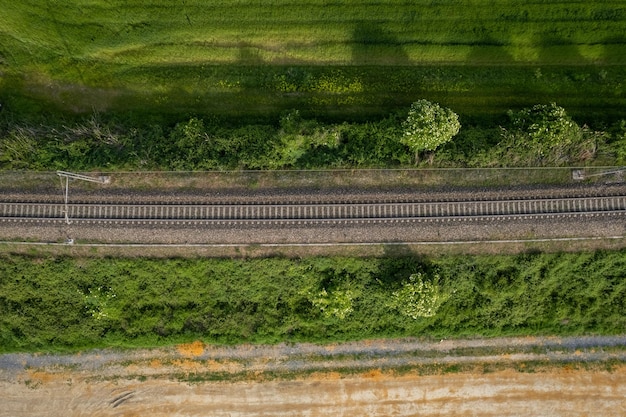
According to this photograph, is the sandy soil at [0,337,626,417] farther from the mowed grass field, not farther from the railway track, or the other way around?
the mowed grass field

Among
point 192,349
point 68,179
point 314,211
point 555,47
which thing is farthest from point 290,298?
point 555,47

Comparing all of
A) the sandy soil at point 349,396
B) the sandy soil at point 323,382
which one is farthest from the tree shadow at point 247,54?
the sandy soil at point 349,396

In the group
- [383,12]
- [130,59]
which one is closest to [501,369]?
[383,12]

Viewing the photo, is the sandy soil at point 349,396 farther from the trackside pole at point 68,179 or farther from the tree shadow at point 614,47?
the tree shadow at point 614,47

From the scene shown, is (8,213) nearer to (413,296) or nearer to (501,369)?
(413,296)

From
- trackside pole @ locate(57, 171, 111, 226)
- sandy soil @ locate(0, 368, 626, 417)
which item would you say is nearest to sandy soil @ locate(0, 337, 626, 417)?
sandy soil @ locate(0, 368, 626, 417)
